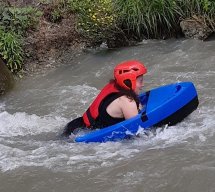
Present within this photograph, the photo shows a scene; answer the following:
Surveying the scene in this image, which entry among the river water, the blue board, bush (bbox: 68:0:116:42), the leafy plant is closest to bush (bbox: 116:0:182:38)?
bush (bbox: 68:0:116:42)

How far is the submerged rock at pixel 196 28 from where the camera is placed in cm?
810

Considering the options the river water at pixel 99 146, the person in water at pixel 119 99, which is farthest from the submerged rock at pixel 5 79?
the person in water at pixel 119 99

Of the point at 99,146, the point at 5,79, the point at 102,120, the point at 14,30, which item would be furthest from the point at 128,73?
the point at 14,30

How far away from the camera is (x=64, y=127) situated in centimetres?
566

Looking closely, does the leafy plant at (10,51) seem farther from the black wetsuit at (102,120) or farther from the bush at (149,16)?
the black wetsuit at (102,120)

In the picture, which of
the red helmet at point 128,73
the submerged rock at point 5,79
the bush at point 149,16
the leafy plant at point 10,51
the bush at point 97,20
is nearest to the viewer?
the red helmet at point 128,73

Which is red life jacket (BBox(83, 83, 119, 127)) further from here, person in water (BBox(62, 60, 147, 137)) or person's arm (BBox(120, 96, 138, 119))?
person's arm (BBox(120, 96, 138, 119))

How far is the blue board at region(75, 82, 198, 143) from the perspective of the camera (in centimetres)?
506

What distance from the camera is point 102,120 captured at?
524 cm

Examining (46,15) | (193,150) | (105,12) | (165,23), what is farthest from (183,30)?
(193,150)

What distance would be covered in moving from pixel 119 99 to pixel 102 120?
336mm

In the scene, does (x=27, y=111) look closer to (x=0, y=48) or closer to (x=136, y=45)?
(x=0, y=48)

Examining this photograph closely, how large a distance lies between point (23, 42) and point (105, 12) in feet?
4.88

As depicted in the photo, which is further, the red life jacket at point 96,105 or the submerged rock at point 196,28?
the submerged rock at point 196,28
